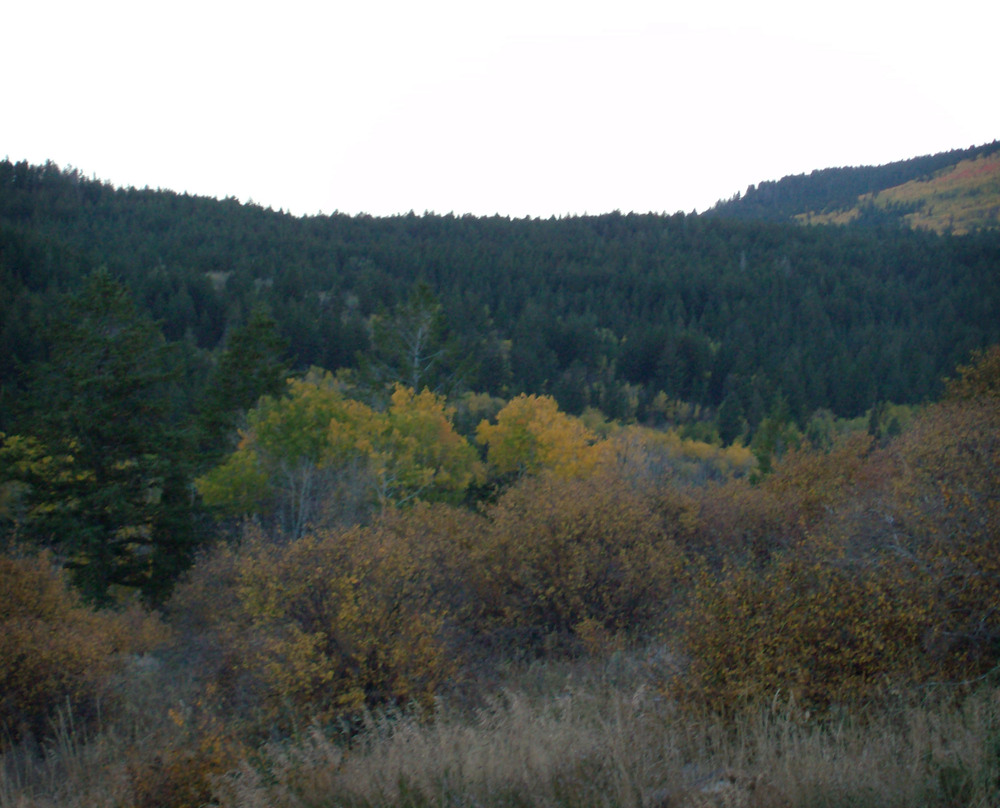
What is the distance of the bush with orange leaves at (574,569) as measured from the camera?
34.7ft

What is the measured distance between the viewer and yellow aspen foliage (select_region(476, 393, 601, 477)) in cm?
3306

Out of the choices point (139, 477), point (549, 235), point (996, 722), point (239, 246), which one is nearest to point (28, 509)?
point (139, 477)

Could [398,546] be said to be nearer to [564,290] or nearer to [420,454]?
[420,454]

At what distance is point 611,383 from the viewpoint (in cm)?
8475

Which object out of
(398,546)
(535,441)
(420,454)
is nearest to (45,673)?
(398,546)

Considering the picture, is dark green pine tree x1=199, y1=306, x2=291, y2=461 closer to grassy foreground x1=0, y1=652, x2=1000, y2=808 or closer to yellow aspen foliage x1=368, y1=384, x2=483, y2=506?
yellow aspen foliage x1=368, y1=384, x2=483, y2=506

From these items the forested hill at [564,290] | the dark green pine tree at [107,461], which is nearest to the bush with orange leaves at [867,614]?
the dark green pine tree at [107,461]

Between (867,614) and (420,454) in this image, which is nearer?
(867,614)

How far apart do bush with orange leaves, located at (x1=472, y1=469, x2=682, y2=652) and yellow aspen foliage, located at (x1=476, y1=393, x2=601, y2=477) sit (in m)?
20.6

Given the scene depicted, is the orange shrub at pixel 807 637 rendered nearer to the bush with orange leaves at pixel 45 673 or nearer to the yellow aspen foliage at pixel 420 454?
the bush with orange leaves at pixel 45 673

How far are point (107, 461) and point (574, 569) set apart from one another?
1823cm

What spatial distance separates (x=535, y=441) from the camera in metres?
33.5

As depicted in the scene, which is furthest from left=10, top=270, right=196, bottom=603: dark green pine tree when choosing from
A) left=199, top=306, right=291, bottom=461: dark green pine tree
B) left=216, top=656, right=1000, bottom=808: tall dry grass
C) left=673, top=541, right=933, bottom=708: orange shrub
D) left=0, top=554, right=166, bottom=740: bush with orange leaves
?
left=673, top=541, right=933, bottom=708: orange shrub

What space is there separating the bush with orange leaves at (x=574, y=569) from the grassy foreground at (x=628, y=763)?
3.85 metres
